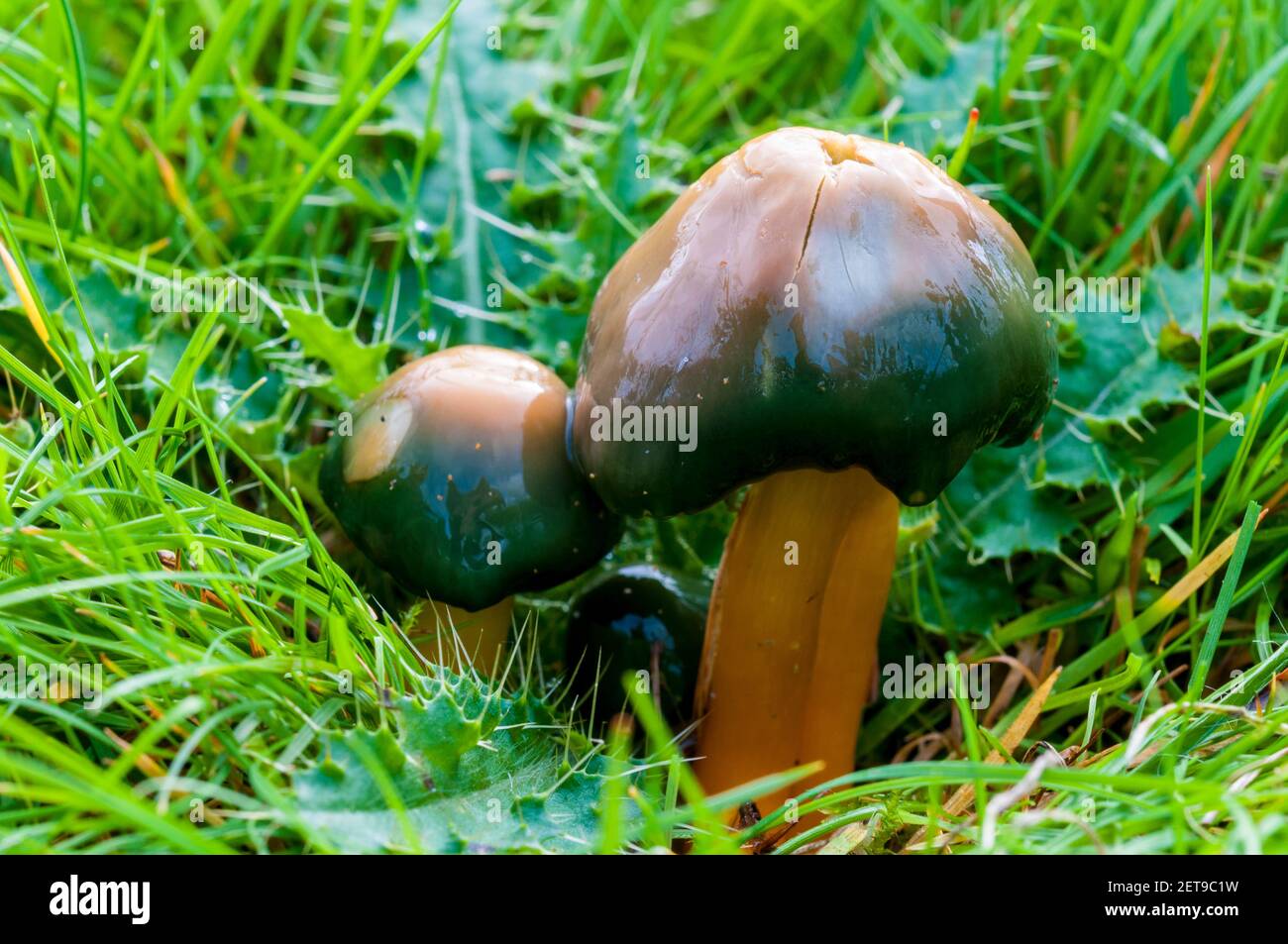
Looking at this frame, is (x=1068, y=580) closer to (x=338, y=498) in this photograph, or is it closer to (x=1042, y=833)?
(x=1042, y=833)

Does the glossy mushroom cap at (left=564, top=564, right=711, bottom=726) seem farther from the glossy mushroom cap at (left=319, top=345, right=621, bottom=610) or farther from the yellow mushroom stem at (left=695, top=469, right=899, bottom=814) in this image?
the glossy mushroom cap at (left=319, top=345, right=621, bottom=610)

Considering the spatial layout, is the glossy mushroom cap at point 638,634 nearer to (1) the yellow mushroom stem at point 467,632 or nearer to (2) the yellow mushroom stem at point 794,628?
(2) the yellow mushroom stem at point 794,628

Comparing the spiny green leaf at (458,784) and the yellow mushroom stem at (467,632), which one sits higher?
the yellow mushroom stem at (467,632)

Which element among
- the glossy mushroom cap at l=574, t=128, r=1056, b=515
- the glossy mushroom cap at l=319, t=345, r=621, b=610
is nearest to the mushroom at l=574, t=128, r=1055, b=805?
the glossy mushroom cap at l=574, t=128, r=1056, b=515

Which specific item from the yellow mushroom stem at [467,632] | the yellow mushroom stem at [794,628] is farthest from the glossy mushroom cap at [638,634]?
the yellow mushroom stem at [467,632]

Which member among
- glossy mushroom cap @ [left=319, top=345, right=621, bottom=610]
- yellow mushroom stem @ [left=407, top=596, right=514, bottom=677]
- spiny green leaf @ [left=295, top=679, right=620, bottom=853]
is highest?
glossy mushroom cap @ [left=319, top=345, right=621, bottom=610]
